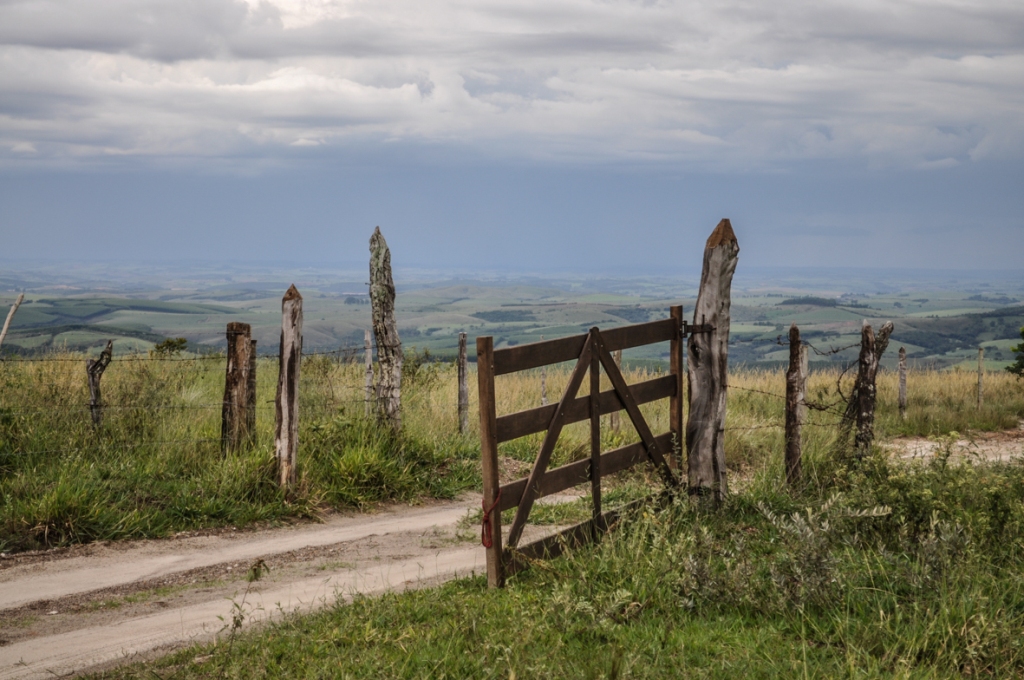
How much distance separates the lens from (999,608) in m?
5.13

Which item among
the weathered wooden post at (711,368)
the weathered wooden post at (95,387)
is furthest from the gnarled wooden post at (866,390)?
the weathered wooden post at (95,387)

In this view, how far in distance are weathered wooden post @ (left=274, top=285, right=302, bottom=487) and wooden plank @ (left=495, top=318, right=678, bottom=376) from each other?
386 centimetres

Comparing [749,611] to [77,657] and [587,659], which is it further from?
[77,657]

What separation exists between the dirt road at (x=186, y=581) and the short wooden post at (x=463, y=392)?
165 inches

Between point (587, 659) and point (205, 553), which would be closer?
point (587, 659)

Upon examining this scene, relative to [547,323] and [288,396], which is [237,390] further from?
[547,323]

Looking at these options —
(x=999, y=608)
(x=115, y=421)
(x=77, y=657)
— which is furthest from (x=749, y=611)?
(x=115, y=421)

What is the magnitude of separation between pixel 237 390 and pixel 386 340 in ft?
7.47

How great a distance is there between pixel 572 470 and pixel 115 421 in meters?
6.60

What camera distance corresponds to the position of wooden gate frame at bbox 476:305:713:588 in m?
6.64

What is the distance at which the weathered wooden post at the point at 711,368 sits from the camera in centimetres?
855

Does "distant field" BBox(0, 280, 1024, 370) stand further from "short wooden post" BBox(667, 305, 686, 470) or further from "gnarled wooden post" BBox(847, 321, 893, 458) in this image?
"gnarled wooden post" BBox(847, 321, 893, 458)

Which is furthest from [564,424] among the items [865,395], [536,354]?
[865,395]

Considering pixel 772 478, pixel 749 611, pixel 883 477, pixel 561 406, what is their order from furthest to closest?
pixel 772 478 < pixel 883 477 < pixel 561 406 < pixel 749 611
